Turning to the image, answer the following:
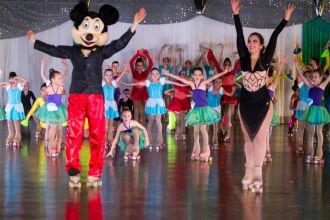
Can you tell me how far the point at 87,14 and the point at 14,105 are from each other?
3.90 metres

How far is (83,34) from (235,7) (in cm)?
166

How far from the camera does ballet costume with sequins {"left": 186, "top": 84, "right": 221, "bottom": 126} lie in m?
9.32

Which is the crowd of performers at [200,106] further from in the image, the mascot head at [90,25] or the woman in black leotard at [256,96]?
the mascot head at [90,25]

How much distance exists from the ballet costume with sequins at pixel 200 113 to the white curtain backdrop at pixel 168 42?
24.3 ft

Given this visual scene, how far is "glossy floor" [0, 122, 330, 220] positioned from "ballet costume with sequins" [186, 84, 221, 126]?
22.7 inches

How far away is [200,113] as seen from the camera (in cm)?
936

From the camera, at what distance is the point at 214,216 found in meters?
5.95

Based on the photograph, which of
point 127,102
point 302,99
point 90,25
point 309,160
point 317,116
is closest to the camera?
point 90,25

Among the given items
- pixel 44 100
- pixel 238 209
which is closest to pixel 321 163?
pixel 238 209

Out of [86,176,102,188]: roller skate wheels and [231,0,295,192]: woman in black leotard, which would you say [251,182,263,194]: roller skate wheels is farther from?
[86,176,102,188]: roller skate wheels

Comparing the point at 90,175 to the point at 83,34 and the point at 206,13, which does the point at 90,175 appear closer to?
the point at 83,34

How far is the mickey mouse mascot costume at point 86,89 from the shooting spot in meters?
7.25

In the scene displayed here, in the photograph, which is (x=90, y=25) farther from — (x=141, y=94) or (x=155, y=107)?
(x=141, y=94)

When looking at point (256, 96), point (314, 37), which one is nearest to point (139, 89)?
point (256, 96)
